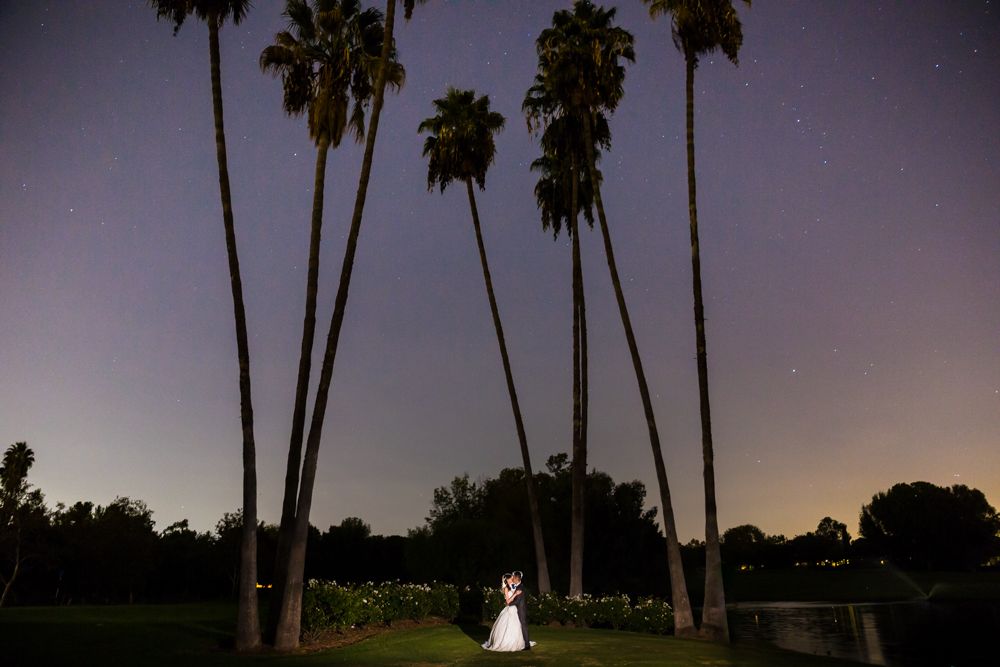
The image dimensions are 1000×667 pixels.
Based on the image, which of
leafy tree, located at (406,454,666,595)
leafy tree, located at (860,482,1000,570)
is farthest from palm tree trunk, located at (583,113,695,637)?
leafy tree, located at (860,482,1000,570)

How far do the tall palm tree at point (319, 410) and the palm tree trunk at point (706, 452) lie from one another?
10.3 metres

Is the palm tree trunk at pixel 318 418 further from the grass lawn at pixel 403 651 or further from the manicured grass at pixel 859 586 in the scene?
the manicured grass at pixel 859 586

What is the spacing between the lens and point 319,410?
61.3 feet

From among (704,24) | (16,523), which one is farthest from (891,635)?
(16,523)

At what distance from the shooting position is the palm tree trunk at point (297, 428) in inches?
728

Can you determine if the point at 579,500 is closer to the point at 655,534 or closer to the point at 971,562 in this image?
the point at 655,534

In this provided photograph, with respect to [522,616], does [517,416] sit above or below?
above

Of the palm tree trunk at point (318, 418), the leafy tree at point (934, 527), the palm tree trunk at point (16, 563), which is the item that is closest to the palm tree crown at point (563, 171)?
the palm tree trunk at point (318, 418)

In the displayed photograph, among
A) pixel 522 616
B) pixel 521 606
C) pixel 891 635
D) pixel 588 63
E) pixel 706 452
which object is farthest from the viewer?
pixel 891 635

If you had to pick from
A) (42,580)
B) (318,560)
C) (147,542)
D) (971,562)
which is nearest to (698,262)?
(318,560)

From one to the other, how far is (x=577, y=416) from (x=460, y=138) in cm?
1305

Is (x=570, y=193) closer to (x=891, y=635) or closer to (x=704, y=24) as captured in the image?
(x=704, y=24)

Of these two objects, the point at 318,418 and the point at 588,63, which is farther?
the point at 588,63

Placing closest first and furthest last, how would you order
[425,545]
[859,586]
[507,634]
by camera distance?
1. [507,634]
2. [425,545]
3. [859,586]
